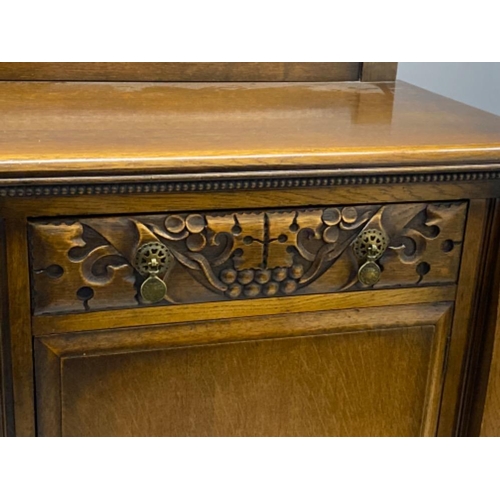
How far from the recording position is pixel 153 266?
720 millimetres

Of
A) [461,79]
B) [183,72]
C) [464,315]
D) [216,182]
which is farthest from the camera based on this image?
[461,79]

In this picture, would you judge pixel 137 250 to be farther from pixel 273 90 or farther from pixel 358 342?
pixel 273 90

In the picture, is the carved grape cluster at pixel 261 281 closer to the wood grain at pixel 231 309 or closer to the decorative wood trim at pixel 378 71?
the wood grain at pixel 231 309

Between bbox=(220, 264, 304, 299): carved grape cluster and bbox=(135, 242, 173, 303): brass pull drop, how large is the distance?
0.06 meters

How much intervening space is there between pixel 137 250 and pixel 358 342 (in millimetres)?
253

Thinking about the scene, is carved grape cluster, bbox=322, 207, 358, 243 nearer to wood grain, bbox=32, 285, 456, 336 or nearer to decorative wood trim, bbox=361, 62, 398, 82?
wood grain, bbox=32, 285, 456, 336

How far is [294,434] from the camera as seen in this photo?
0.83 meters

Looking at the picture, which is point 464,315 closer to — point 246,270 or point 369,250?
point 369,250

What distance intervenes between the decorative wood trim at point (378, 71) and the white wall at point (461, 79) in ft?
0.41

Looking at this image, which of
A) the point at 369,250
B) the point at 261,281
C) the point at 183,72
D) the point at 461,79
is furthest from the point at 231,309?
the point at 461,79

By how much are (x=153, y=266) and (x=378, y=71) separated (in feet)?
1.63

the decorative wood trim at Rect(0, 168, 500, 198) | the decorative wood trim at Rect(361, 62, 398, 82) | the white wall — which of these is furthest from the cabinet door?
the white wall

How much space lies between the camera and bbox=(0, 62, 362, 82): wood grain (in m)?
0.98
